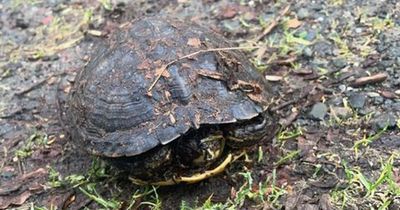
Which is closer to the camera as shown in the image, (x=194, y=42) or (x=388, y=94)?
(x=194, y=42)

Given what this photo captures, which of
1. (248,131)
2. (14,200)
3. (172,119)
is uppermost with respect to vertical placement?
(172,119)

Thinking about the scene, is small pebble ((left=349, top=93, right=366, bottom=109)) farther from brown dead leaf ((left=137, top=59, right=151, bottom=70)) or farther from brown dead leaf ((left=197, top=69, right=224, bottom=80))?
brown dead leaf ((left=137, top=59, right=151, bottom=70))

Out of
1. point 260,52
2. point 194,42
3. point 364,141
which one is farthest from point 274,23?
point 364,141

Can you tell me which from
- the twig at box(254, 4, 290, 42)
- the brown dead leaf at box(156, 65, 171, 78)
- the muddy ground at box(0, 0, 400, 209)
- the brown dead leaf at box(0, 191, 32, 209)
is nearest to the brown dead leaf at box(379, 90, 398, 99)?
the muddy ground at box(0, 0, 400, 209)

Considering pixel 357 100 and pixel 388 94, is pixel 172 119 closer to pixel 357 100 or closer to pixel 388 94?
pixel 357 100

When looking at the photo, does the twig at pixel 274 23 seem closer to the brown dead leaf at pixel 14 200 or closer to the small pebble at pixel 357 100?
the small pebble at pixel 357 100

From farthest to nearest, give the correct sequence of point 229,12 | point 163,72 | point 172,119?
point 229,12
point 163,72
point 172,119

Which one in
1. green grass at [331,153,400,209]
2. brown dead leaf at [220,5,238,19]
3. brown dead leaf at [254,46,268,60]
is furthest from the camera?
brown dead leaf at [220,5,238,19]

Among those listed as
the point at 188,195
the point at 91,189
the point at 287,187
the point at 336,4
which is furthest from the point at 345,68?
the point at 91,189
